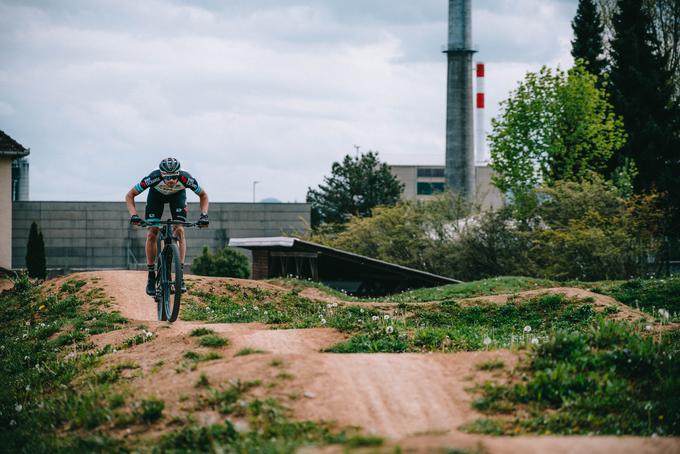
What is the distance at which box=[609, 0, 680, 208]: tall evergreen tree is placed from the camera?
51125 mm

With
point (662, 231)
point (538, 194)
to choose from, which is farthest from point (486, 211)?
point (662, 231)

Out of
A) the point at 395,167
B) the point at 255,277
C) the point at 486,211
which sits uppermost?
the point at 395,167

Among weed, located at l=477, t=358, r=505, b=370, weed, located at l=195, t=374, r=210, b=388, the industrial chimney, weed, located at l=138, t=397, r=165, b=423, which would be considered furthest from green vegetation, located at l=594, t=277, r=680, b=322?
the industrial chimney

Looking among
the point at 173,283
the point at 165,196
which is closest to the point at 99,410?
the point at 173,283

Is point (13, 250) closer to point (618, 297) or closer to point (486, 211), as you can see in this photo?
point (486, 211)

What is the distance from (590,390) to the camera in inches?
302

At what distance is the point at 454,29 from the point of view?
58.0 m

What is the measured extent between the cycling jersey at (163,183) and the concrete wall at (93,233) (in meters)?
32.8

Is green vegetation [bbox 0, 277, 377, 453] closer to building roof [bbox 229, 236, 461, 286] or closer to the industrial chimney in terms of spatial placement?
building roof [bbox 229, 236, 461, 286]

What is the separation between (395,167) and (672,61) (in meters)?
53.2

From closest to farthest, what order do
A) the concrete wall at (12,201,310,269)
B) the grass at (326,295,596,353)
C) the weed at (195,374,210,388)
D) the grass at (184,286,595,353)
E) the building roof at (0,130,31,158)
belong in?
the weed at (195,374,210,388), the grass at (184,286,595,353), the grass at (326,295,596,353), the building roof at (0,130,31,158), the concrete wall at (12,201,310,269)

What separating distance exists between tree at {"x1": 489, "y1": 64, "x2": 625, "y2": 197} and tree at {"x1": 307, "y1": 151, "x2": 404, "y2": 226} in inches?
731

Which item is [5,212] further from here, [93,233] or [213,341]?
[213,341]

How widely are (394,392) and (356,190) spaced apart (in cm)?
5872
